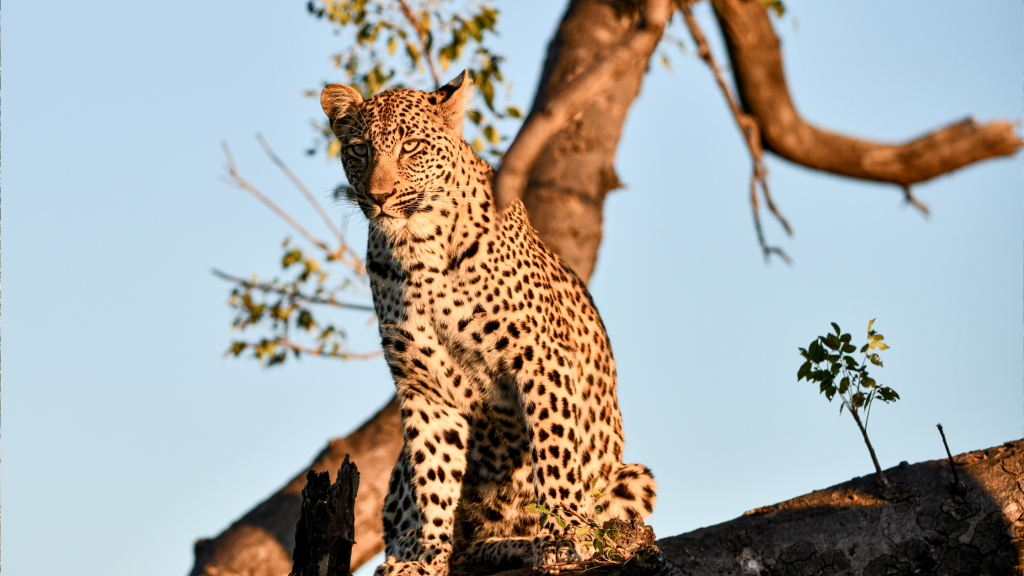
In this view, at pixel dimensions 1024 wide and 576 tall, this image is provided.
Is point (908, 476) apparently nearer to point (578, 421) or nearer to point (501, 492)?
point (578, 421)

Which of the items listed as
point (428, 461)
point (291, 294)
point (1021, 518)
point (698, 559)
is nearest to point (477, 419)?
point (428, 461)

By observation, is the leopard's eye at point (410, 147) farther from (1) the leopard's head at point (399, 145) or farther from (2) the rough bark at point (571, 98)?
(2) the rough bark at point (571, 98)

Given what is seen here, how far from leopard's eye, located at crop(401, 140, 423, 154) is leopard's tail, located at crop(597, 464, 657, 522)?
2.94m

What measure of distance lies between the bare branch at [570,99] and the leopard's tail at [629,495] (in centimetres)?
339

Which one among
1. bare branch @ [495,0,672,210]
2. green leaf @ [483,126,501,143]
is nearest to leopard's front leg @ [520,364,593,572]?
bare branch @ [495,0,672,210]

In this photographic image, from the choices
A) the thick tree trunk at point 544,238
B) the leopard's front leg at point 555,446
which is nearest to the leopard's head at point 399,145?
the leopard's front leg at point 555,446

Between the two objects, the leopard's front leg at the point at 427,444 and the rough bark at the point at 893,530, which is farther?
the leopard's front leg at the point at 427,444

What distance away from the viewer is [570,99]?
4.83 metres

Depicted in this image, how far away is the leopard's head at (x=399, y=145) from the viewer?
719 centimetres

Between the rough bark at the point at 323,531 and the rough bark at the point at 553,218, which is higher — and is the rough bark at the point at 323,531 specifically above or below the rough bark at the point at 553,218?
below

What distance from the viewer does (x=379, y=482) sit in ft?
35.8

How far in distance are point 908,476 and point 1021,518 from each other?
1.95ft

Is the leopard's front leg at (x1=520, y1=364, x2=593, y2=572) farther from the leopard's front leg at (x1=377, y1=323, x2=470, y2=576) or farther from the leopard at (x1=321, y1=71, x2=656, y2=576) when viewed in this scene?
the leopard's front leg at (x1=377, y1=323, x2=470, y2=576)

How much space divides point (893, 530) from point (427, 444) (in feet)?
11.2
